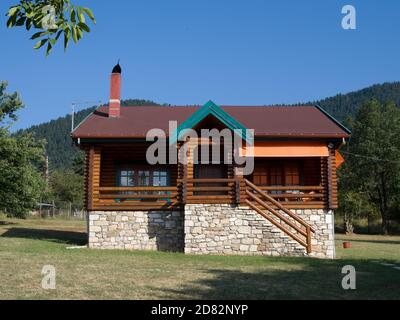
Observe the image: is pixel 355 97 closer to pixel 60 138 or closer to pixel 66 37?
pixel 60 138

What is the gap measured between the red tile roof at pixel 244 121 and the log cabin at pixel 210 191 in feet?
0.14

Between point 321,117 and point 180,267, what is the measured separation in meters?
11.3

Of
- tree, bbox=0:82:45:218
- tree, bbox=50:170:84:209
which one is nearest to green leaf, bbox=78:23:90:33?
tree, bbox=0:82:45:218

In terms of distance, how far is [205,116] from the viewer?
1803cm

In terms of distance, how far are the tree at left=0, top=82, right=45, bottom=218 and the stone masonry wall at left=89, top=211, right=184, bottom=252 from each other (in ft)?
39.8

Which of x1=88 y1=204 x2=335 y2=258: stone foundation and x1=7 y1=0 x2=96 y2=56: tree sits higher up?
x1=7 y1=0 x2=96 y2=56: tree

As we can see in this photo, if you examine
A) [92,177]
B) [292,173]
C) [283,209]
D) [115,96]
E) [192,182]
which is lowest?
[283,209]

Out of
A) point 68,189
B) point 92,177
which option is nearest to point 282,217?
point 92,177

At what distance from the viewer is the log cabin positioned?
17.3 m

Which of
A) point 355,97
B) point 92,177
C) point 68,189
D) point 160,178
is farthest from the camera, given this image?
point 355,97

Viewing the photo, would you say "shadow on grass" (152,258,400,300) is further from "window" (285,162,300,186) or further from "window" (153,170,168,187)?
"window" (153,170,168,187)

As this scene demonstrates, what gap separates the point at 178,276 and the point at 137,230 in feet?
24.1

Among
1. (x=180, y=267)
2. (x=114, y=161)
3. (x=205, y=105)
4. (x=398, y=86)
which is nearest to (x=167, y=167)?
(x=114, y=161)
